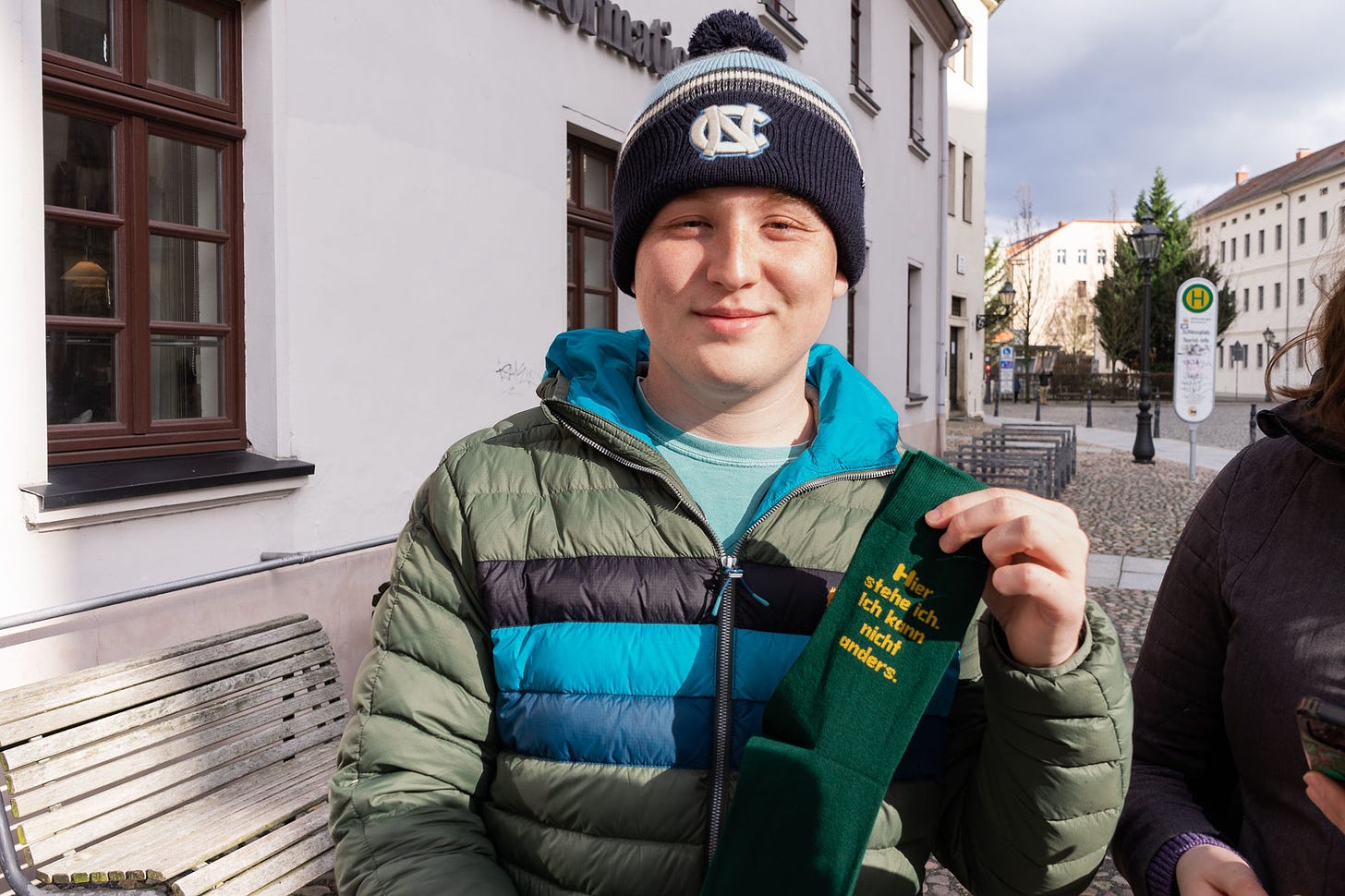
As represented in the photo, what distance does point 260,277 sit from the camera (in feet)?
15.4

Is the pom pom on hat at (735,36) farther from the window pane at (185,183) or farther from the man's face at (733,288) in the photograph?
the window pane at (185,183)

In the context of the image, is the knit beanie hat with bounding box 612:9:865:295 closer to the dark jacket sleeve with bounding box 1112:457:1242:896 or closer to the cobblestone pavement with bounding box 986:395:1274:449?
the dark jacket sleeve with bounding box 1112:457:1242:896

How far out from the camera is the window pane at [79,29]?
3.87 m

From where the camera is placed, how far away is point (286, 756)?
3.31 m

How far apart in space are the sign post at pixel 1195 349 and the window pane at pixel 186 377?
43.3 ft

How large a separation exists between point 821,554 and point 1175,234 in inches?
2403

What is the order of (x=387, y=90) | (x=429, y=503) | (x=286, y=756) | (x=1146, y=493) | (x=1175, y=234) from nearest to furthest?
(x=429, y=503)
(x=286, y=756)
(x=387, y=90)
(x=1146, y=493)
(x=1175, y=234)

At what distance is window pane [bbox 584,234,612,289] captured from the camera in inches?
296

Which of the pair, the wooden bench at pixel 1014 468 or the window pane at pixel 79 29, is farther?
the wooden bench at pixel 1014 468

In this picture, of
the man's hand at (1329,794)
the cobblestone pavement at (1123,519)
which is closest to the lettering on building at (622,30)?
the cobblestone pavement at (1123,519)

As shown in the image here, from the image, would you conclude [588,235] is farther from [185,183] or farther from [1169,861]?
[1169,861]

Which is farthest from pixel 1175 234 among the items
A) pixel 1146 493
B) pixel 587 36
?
pixel 587 36

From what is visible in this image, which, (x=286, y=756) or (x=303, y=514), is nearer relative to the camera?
(x=286, y=756)

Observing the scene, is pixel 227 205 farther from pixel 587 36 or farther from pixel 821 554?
pixel 821 554
